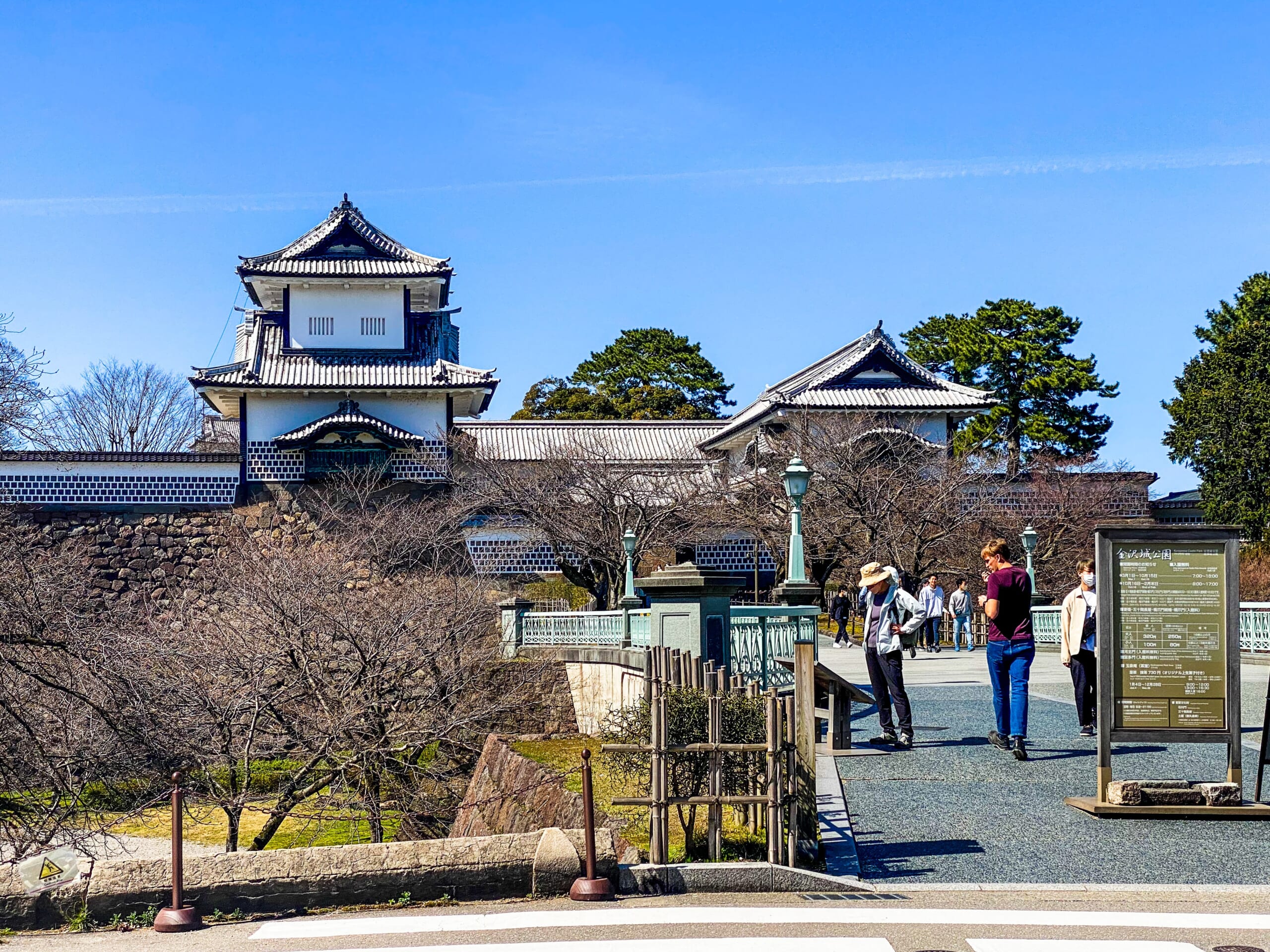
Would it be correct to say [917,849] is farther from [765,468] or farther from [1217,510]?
[1217,510]

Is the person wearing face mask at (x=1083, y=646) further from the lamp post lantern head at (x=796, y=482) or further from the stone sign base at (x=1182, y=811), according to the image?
the lamp post lantern head at (x=796, y=482)

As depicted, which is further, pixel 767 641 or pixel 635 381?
pixel 635 381

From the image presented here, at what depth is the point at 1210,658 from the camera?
9383mm

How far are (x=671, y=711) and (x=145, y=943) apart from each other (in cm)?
372

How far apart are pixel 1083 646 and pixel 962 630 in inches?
683

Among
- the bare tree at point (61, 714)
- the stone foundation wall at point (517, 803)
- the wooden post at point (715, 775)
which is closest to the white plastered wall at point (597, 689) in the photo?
the stone foundation wall at point (517, 803)

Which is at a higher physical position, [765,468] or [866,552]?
[765,468]

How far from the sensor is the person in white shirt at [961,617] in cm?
2842

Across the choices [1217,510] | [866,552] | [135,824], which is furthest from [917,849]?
[1217,510]

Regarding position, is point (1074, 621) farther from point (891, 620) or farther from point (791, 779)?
point (791, 779)

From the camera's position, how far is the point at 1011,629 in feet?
36.1

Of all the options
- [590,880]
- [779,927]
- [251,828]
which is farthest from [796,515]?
[779,927]

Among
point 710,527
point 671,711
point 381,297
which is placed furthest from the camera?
point 381,297

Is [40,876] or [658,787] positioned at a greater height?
[658,787]
